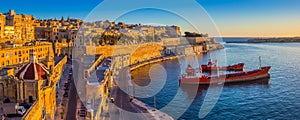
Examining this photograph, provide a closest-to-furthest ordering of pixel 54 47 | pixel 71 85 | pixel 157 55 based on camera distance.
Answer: pixel 71 85, pixel 54 47, pixel 157 55

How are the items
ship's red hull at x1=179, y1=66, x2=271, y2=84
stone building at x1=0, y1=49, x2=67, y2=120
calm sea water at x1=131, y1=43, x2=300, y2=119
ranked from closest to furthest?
stone building at x1=0, y1=49, x2=67, y2=120 → calm sea water at x1=131, y1=43, x2=300, y2=119 → ship's red hull at x1=179, y1=66, x2=271, y2=84

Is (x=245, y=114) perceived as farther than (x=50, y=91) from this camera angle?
Yes

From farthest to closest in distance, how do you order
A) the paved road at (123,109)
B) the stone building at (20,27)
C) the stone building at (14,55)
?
the stone building at (20,27), the stone building at (14,55), the paved road at (123,109)

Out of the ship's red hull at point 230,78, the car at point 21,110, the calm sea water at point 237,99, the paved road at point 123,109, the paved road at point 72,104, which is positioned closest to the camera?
the car at point 21,110

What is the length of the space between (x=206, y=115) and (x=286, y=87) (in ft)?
40.2

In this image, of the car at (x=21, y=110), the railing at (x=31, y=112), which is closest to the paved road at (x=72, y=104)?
the car at (x=21, y=110)

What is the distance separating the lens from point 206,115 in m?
18.4

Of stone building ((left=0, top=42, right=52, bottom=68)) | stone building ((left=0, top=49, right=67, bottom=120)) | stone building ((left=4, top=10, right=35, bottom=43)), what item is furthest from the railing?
stone building ((left=4, top=10, right=35, bottom=43))

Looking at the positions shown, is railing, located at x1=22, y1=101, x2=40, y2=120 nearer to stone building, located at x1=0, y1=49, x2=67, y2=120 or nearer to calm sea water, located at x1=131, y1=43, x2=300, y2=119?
stone building, located at x1=0, y1=49, x2=67, y2=120

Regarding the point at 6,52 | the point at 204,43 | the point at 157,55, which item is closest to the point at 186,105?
the point at 6,52

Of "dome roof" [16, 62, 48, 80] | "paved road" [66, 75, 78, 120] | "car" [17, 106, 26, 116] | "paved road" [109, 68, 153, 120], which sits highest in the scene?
"dome roof" [16, 62, 48, 80]

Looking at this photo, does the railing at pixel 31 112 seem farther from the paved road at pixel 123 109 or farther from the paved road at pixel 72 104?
the paved road at pixel 123 109

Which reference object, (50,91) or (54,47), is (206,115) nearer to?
(50,91)

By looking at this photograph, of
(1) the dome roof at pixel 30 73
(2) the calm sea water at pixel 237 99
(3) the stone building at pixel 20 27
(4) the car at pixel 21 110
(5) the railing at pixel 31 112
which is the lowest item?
(2) the calm sea water at pixel 237 99
